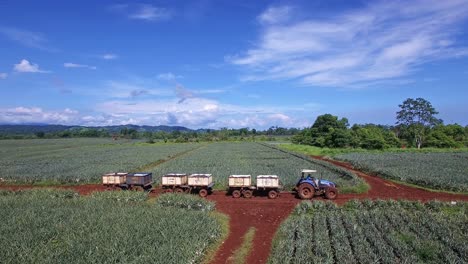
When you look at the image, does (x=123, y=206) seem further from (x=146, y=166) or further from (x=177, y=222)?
(x=146, y=166)

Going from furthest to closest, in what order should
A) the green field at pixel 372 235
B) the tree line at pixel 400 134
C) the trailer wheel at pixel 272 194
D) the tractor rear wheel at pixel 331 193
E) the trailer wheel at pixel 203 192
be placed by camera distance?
the tree line at pixel 400 134 < the trailer wheel at pixel 203 192 < the trailer wheel at pixel 272 194 < the tractor rear wheel at pixel 331 193 < the green field at pixel 372 235

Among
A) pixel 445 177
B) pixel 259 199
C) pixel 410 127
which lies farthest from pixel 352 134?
pixel 259 199

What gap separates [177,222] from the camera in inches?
650

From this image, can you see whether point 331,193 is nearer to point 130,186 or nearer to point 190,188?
point 190,188

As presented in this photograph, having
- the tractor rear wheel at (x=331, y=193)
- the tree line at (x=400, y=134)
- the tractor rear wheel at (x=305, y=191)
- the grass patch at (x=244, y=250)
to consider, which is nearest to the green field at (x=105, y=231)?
the grass patch at (x=244, y=250)

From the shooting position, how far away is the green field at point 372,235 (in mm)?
12906

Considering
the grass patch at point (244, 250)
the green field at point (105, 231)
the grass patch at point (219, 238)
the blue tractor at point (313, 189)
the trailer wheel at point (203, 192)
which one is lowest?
the grass patch at point (244, 250)

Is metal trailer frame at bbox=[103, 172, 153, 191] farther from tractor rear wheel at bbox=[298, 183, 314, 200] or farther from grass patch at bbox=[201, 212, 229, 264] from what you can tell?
tractor rear wheel at bbox=[298, 183, 314, 200]

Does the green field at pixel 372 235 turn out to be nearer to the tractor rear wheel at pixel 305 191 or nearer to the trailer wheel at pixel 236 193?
the tractor rear wheel at pixel 305 191

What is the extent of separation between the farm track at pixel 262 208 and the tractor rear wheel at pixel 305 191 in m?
0.56

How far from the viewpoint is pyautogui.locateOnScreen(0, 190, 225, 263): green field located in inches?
479

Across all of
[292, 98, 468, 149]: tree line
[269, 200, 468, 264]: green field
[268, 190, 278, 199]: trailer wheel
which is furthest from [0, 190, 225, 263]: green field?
[292, 98, 468, 149]: tree line

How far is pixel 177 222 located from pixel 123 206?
548cm

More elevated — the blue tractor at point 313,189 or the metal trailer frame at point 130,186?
the blue tractor at point 313,189
